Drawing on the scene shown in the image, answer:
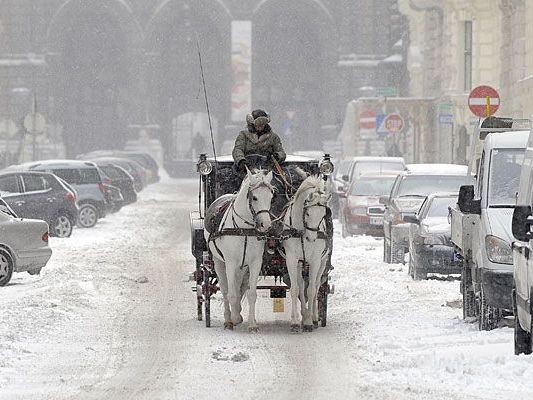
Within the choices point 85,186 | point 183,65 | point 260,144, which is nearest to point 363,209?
point 85,186

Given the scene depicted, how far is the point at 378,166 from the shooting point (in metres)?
41.2

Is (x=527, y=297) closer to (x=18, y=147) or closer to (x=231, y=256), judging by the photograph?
→ (x=231, y=256)

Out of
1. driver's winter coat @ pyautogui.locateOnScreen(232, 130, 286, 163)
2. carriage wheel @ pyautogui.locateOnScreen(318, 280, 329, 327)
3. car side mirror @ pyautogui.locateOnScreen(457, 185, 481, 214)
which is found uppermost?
driver's winter coat @ pyautogui.locateOnScreen(232, 130, 286, 163)

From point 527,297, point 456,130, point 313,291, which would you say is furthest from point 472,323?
point 456,130

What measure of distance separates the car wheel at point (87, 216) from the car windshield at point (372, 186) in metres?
7.97

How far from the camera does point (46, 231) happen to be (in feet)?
79.0

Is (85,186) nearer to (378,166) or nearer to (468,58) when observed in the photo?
(378,166)

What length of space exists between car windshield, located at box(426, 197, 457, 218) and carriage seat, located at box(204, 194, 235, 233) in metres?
7.20

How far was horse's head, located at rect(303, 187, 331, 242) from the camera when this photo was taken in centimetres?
1655

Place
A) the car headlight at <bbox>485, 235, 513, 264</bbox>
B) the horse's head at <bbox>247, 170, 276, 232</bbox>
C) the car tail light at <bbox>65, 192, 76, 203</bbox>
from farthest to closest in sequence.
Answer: the car tail light at <bbox>65, 192, 76, 203</bbox> → the horse's head at <bbox>247, 170, 276, 232</bbox> → the car headlight at <bbox>485, 235, 513, 264</bbox>

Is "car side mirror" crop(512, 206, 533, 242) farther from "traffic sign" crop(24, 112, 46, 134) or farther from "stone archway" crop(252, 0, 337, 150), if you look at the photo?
"stone archway" crop(252, 0, 337, 150)

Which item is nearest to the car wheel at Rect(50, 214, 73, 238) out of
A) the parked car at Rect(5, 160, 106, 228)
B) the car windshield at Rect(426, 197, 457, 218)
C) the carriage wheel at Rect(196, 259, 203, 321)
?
the parked car at Rect(5, 160, 106, 228)

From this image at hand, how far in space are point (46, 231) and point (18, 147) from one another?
209 feet

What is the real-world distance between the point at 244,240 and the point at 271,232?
0.29m
